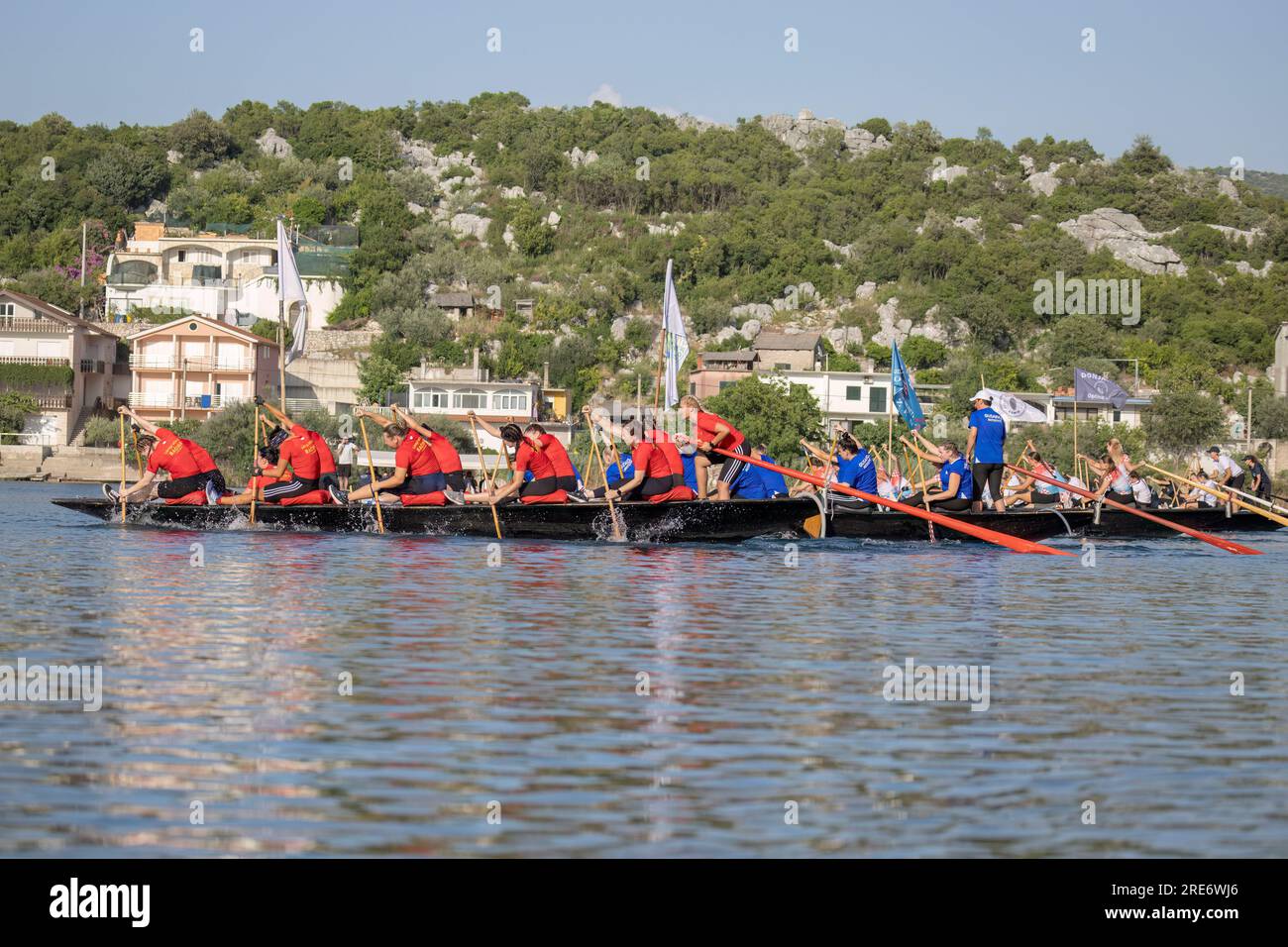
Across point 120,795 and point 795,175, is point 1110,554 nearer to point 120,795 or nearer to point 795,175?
point 120,795

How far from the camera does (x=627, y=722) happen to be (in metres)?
10.4

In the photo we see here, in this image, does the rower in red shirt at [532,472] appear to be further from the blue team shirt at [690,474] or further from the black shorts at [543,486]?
the blue team shirt at [690,474]

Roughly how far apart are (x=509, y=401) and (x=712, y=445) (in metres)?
66.7

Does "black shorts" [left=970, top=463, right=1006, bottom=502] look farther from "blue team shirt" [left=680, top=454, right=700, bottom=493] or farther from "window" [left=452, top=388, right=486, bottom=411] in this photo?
"window" [left=452, top=388, right=486, bottom=411]

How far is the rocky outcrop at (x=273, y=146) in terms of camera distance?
16409 cm

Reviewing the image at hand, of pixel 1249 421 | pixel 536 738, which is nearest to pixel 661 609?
pixel 536 738

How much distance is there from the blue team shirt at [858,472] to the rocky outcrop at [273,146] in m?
144

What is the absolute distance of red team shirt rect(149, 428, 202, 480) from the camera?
1099 inches

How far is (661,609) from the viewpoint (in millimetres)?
16953

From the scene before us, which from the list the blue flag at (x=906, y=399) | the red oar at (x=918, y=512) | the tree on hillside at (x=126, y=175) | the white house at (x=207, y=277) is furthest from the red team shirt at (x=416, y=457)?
the tree on hillside at (x=126, y=175)

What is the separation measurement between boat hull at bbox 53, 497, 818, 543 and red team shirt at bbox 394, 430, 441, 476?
771mm

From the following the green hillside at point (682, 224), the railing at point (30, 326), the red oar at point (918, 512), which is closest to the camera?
the red oar at point (918, 512)
